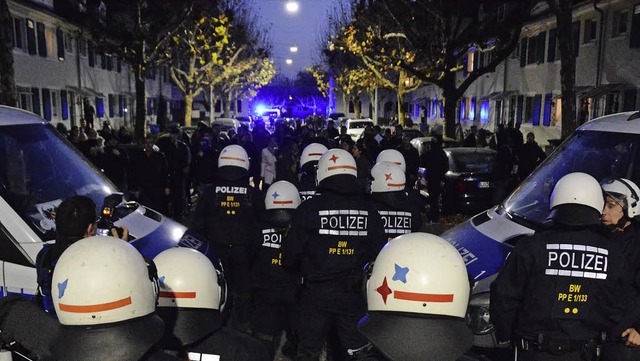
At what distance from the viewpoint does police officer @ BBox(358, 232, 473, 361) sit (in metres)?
2.16

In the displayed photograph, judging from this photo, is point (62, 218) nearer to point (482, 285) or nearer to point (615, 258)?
point (482, 285)

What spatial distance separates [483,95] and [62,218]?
35606mm

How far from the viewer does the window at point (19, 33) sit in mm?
23875

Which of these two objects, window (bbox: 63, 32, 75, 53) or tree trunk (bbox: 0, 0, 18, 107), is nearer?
tree trunk (bbox: 0, 0, 18, 107)

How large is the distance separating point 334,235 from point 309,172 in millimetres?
3006

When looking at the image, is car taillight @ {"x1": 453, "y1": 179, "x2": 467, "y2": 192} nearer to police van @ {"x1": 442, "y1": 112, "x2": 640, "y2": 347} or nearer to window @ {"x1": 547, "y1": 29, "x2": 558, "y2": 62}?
police van @ {"x1": 442, "y1": 112, "x2": 640, "y2": 347}

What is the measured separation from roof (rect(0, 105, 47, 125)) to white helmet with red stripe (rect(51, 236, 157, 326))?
3069 millimetres

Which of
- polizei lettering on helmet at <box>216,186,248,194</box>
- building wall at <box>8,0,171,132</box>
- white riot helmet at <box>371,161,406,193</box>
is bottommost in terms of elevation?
polizei lettering on helmet at <box>216,186,248,194</box>

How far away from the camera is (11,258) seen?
377 cm

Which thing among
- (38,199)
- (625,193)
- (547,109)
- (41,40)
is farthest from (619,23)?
(41,40)

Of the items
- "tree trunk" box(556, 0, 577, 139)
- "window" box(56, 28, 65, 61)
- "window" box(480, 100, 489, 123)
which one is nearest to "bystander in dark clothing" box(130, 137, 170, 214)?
"tree trunk" box(556, 0, 577, 139)

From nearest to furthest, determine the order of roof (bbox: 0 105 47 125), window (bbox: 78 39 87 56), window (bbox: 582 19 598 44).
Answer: roof (bbox: 0 105 47 125)
window (bbox: 582 19 598 44)
window (bbox: 78 39 87 56)

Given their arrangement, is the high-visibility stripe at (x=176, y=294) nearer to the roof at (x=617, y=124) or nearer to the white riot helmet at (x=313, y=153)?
the roof at (x=617, y=124)

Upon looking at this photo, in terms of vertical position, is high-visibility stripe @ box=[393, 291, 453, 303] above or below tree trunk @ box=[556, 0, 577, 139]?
below
